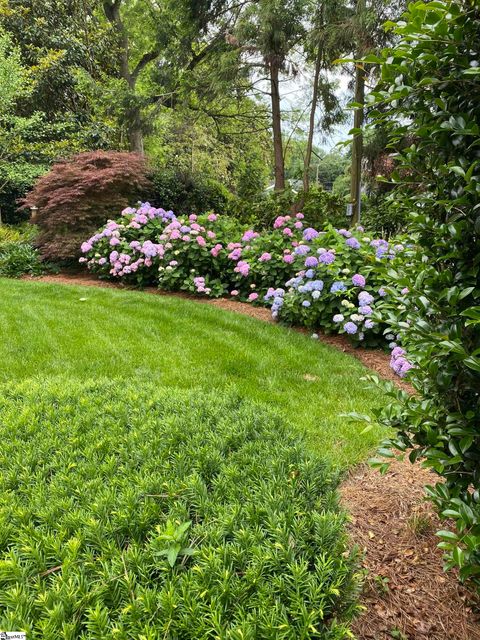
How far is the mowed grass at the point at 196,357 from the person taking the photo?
2.89 metres

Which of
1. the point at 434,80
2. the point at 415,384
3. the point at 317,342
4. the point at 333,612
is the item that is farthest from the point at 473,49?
the point at 317,342

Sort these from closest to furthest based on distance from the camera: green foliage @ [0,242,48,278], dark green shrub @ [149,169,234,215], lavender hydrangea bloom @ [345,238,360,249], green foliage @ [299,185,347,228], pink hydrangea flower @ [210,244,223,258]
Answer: lavender hydrangea bloom @ [345,238,360,249], pink hydrangea flower @ [210,244,223,258], green foliage @ [0,242,48,278], green foliage @ [299,185,347,228], dark green shrub @ [149,169,234,215]

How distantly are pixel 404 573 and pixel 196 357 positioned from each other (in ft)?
8.40

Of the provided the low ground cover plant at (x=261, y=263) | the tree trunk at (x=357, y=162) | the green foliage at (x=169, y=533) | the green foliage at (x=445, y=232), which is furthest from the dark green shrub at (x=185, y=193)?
the green foliage at (x=445, y=232)

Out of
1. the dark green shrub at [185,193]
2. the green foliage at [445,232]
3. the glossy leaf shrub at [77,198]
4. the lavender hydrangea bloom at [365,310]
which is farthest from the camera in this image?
the dark green shrub at [185,193]

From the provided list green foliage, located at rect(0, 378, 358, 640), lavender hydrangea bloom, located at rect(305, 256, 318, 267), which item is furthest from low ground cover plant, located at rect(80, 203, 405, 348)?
green foliage, located at rect(0, 378, 358, 640)

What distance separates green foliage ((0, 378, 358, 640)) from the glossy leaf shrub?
20.3ft

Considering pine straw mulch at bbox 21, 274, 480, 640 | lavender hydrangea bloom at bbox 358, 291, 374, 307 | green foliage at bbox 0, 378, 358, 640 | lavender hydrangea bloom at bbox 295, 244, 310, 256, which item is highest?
lavender hydrangea bloom at bbox 295, 244, 310, 256

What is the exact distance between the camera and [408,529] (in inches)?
66.7

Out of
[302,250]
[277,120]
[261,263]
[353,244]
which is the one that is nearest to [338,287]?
[353,244]

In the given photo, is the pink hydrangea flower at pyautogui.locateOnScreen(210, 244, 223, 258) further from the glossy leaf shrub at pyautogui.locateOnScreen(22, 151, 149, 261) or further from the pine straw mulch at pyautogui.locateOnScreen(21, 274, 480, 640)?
the pine straw mulch at pyautogui.locateOnScreen(21, 274, 480, 640)

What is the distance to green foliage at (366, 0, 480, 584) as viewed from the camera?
42.1 inches

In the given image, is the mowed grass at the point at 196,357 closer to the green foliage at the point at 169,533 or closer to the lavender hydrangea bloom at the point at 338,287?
the lavender hydrangea bloom at the point at 338,287

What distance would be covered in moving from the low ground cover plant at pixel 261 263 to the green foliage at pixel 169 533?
226cm
